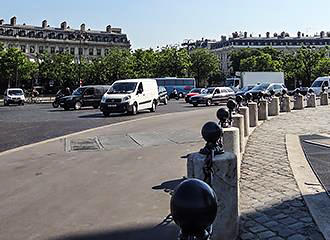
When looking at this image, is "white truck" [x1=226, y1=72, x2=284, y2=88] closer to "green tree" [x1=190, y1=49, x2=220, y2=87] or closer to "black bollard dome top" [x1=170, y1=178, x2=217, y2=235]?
"green tree" [x1=190, y1=49, x2=220, y2=87]

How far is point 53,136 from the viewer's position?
14.4 m

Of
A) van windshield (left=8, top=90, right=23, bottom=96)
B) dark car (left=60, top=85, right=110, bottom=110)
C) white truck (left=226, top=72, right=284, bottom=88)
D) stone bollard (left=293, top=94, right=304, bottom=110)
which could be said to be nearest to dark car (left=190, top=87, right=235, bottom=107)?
dark car (left=60, top=85, right=110, bottom=110)

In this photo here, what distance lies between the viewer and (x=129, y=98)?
23109mm

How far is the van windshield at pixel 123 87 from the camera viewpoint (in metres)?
23.8

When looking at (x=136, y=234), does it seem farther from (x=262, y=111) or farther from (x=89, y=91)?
(x=89, y=91)

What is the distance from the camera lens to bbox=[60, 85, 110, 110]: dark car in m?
30.2

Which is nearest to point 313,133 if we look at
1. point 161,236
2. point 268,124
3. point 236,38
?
point 268,124

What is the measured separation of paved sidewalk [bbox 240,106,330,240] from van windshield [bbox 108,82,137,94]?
14125 millimetres

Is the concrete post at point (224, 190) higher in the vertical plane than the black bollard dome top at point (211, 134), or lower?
lower

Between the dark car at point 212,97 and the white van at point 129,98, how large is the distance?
7190 millimetres

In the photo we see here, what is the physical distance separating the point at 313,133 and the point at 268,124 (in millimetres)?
2863

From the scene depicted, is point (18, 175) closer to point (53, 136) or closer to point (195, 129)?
point (53, 136)

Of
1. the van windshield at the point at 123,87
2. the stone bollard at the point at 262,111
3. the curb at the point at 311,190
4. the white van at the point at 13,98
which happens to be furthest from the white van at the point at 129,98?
the white van at the point at 13,98

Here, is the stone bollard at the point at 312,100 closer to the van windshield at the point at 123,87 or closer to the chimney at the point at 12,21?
the van windshield at the point at 123,87
